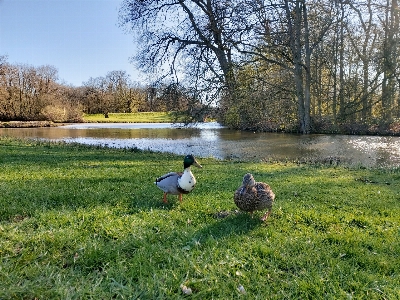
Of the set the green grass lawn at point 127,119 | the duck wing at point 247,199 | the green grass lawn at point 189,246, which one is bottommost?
the green grass lawn at point 189,246

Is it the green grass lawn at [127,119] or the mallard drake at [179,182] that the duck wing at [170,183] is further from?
the green grass lawn at [127,119]

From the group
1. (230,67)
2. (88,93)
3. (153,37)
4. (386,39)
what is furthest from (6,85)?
(386,39)

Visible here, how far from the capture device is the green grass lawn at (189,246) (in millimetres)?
2633

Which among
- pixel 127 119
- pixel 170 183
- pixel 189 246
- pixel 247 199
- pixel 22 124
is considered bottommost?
pixel 189 246

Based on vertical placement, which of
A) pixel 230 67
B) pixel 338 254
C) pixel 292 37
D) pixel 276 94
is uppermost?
pixel 292 37

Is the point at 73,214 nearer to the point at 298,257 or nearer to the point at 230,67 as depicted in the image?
the point at 298,257

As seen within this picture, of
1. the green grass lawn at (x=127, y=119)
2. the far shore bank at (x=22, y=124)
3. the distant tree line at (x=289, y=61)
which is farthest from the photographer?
the green grass lawn at (x=127, y=119)

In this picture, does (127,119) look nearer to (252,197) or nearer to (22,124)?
(22,124)

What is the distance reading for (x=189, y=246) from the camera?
335 centimetres

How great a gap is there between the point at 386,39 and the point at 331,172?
57.4ft

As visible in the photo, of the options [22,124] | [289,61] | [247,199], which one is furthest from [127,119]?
[247,199]

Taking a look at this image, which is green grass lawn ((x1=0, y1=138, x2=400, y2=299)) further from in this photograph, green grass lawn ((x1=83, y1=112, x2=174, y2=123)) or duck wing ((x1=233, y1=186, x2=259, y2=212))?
green grass lawn ((x1=83, y1=112, x2=174, y2=123))

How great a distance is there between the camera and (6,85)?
49.4 m

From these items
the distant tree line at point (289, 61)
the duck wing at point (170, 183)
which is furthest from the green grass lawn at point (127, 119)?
the duck wing at point (170, 183)
